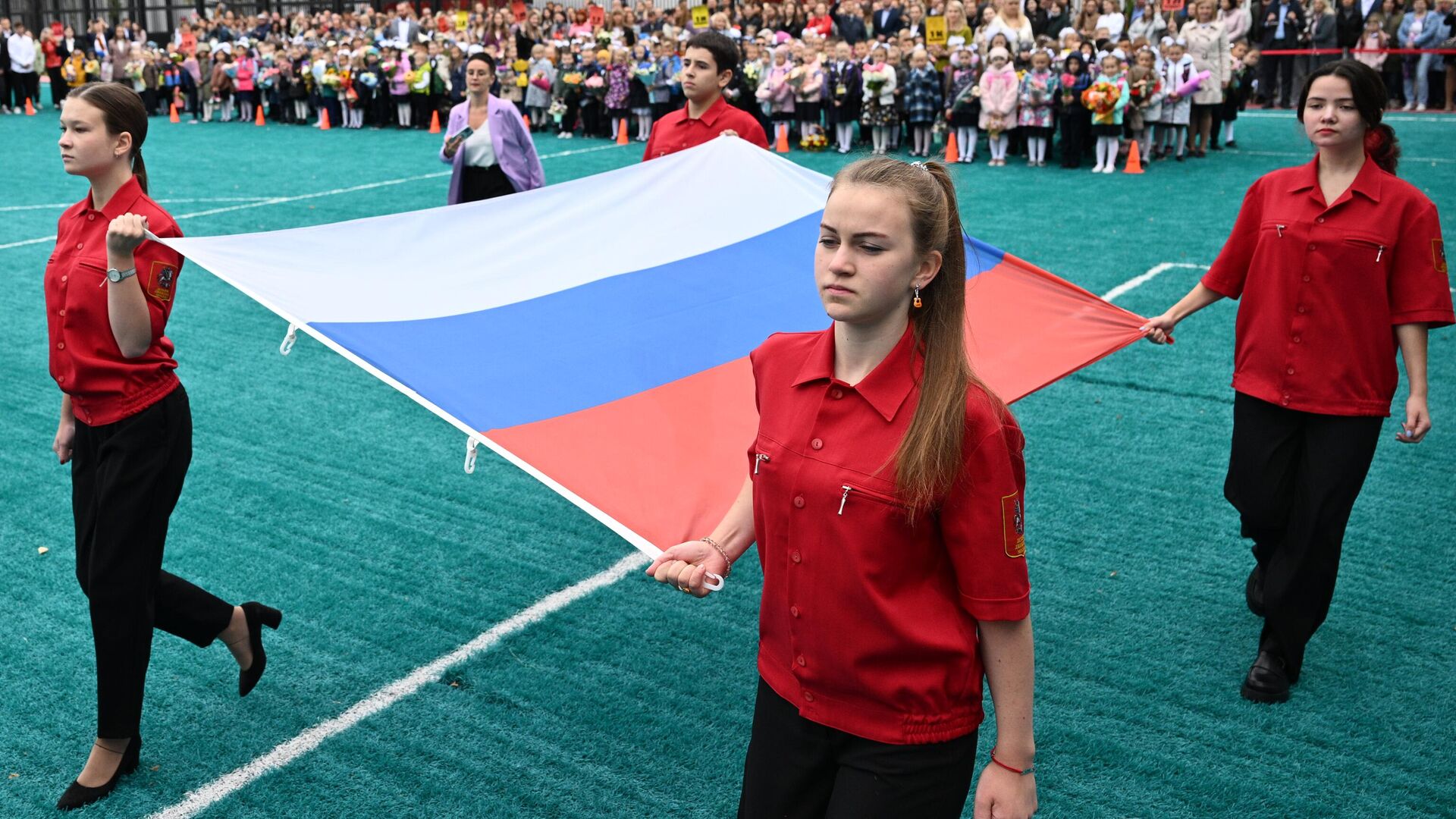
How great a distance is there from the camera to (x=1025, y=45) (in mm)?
16500

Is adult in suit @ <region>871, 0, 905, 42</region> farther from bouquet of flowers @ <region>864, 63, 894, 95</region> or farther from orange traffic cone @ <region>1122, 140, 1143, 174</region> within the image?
orange traffic cone @ <region>1122, 140, 1143, 174</region>

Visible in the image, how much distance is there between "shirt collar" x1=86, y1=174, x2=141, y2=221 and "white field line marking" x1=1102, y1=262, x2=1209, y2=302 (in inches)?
255

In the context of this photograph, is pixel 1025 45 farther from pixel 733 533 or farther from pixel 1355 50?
pixel 733 533

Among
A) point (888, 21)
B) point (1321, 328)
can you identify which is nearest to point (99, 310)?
point (1321, 328)

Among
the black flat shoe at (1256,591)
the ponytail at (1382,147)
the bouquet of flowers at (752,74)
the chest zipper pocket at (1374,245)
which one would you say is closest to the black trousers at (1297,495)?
the black flat shoe at (1256,591)

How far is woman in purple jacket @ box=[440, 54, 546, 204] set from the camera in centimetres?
693

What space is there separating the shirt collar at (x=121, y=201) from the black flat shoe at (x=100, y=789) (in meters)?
1.46

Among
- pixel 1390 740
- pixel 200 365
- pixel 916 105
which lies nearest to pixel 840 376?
pixel 1390 740

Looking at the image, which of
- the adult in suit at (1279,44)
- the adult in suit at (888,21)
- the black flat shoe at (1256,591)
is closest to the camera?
the black flat shoe at (1256,591)

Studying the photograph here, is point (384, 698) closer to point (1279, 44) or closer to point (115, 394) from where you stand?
point (115, 394)

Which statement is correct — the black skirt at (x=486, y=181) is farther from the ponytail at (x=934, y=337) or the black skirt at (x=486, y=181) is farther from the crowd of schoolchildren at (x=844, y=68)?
the crowd of schoolchildren at (x=844, y=68)

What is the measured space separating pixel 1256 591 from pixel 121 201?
372 cm

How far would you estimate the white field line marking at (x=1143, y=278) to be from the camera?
8.71 meters

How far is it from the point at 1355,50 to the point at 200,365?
17.8m
